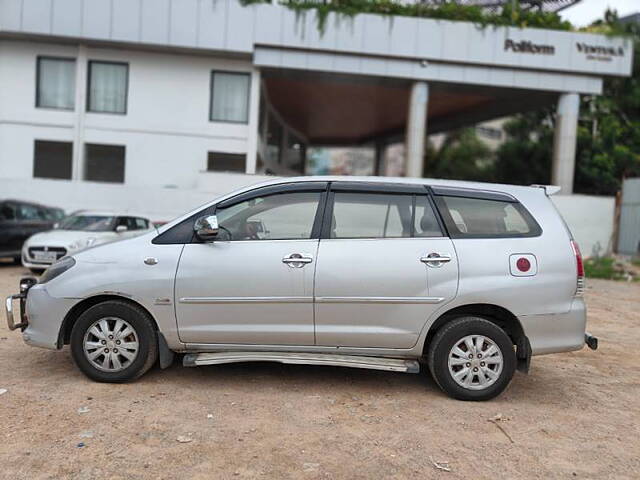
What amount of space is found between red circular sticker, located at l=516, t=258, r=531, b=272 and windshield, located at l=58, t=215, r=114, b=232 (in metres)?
9.22

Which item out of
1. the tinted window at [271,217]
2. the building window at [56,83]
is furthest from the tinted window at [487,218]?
the building window at [56,83]

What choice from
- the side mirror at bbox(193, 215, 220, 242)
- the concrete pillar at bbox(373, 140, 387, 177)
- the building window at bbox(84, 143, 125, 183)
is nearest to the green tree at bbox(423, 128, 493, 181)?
the concrete pillar at bbox(373, 140, 387, 177)

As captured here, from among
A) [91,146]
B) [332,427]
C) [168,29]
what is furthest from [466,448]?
[91,146]

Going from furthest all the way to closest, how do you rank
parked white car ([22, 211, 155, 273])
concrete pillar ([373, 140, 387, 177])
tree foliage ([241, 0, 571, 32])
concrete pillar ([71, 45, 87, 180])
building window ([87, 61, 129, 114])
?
concrete pillar ([373, 140, 387, 177]) < building window ([87, 61, 129, 114]) < concrete pillar ([71, 45, 87, 180]) < tree foliage ([241, 0, 571, 32]) < parked white car ([22, 211, 155, 273])

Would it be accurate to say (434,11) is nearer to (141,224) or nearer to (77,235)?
(141,224)

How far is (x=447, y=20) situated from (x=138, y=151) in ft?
34.1

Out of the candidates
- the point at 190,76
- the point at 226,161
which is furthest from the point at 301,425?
the point at 190,76

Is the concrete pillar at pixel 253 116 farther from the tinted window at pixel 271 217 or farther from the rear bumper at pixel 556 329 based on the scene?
the rear bumper at pixel 556 329

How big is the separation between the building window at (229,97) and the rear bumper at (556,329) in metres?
14.4

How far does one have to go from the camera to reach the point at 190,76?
685 inches

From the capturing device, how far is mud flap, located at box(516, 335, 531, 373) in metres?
4.47

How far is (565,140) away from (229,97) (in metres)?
10.9

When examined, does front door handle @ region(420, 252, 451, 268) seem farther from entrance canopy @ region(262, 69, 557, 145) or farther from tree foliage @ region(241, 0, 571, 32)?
entrance canopy @ region(262, 69, 557, 145)

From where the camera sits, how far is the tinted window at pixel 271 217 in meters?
4.57
